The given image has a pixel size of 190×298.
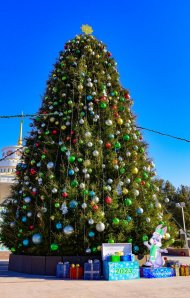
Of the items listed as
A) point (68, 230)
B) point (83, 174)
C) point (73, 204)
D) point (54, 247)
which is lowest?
point (54, 247)

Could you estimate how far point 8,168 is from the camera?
1025 inches

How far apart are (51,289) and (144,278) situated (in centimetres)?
283

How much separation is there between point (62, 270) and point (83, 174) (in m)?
2.86

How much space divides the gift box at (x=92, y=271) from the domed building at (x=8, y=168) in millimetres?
8284

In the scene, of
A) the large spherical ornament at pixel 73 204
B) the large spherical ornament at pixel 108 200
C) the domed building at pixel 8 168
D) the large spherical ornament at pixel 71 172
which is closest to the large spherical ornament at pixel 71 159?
the large spherical ornament at pixel 71 172

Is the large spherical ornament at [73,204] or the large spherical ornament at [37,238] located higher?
the large spherical ornament at [73,204]

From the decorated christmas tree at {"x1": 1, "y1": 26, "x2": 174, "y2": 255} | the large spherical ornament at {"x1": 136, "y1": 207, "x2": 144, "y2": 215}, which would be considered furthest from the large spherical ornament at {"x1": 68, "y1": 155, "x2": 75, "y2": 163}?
the large spherical ornament at {"x1": 136, "y1": 207, "x2": 144, "y2": 215}

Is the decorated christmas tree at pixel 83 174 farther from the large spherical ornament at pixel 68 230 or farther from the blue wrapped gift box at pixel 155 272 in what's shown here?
the blue wrapped gift box at pixel 155 272

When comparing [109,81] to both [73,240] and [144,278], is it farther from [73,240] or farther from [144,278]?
[144,278]

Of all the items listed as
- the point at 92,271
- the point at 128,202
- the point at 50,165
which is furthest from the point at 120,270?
the point at 50,165

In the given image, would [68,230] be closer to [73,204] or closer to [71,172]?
[73,204]

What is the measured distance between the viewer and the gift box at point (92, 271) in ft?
24.3

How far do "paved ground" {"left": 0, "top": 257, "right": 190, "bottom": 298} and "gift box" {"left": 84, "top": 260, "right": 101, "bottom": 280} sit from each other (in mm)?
548

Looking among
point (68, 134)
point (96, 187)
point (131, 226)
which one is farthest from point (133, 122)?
point (131, 226)
